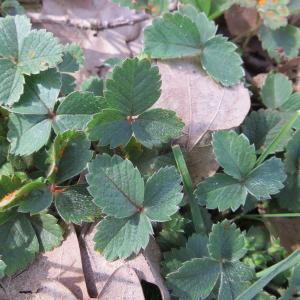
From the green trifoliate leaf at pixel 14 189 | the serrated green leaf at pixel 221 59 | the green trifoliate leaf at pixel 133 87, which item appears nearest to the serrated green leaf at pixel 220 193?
the green trifoliate leaf at pixel 133 87

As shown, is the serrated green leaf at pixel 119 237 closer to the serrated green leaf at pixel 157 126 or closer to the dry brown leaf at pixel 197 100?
the serrated green leaf at pixel 157 126

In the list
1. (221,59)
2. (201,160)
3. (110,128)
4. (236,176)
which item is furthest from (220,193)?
(221,59)

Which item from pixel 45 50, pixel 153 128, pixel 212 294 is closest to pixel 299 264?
pixel 212 294

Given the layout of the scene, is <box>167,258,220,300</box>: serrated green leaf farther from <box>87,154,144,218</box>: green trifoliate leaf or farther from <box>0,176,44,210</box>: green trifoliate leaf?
<box>0,176,44,210</box>: green trifoliate leaf

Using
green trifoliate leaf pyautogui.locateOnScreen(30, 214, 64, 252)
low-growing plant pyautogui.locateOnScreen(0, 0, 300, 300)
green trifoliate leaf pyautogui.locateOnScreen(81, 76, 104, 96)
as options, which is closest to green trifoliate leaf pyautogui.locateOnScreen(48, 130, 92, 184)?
low-growing plant pyautogui.locateOnScreen(0, 0, 300, 300)

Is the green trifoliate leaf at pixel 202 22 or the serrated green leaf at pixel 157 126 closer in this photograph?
the serrated green leaf at pixel 157 126

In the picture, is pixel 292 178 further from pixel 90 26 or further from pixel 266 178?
pixel 90 26
